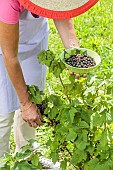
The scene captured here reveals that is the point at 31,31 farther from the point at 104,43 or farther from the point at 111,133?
the point at 104,43

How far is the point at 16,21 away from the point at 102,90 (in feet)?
1.52

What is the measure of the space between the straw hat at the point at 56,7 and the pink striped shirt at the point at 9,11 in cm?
15

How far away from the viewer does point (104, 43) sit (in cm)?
459

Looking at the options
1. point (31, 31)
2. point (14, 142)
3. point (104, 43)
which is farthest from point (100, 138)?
point (104, 43)

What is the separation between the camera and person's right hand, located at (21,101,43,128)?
93.6 inches

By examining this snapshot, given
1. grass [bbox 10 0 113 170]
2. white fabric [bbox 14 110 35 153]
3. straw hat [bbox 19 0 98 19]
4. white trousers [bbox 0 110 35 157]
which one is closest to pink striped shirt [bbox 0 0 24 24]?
straw hat [bbox 19 0 98 19]

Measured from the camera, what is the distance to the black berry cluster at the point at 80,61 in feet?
7.59

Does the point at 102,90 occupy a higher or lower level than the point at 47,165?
higher

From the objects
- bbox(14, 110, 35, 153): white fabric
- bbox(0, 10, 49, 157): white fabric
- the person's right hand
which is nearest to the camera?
the person's right hand

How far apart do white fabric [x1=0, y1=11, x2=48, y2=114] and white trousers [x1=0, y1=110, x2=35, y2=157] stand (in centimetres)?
6

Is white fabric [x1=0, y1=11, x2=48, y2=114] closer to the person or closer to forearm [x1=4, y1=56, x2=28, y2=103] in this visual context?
the person

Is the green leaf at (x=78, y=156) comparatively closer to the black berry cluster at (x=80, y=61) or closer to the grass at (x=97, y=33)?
the black berry cluster at (x=80, y=61)

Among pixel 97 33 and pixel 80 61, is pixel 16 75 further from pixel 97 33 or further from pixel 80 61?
pixel 97 33

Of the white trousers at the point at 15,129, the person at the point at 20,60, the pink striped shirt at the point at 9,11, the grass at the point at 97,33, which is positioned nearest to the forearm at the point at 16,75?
the person at the point at 20,60
